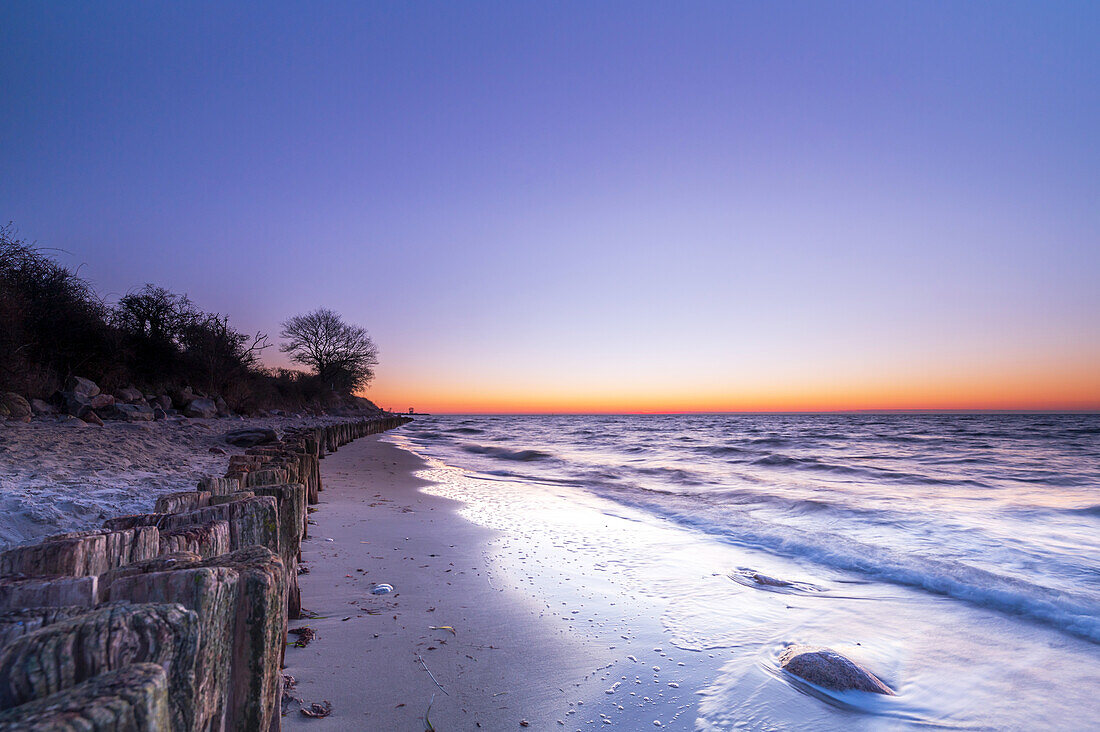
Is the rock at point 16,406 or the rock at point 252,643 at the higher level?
the rock at point 16,406

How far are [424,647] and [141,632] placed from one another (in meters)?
2.57

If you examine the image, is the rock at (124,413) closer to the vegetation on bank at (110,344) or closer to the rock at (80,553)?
the vegetation on bank at (110,344)

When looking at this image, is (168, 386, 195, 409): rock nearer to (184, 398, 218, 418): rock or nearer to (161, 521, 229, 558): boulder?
(184, 398, 218, 418): rock

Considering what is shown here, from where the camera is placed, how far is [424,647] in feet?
11.1

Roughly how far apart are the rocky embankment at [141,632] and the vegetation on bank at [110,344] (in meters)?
11.6

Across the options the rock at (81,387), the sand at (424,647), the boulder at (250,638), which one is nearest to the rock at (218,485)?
the sand at (424,647)

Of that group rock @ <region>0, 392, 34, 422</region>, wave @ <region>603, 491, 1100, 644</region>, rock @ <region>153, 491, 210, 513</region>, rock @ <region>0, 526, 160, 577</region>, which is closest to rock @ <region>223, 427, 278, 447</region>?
rock @ <region>0, 392, 34, 422</region>

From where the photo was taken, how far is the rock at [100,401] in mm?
11386

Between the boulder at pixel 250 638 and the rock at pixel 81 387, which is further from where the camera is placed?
the rock at pixel 81 387

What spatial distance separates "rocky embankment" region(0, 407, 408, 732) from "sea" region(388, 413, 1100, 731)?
6.20ft

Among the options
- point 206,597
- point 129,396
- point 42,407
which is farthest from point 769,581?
point 129,396

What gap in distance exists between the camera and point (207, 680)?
1.31 metres

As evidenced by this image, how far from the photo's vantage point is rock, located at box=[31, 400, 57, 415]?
1009cm

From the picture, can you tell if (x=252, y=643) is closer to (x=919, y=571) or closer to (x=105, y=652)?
(x=105, y=652)
